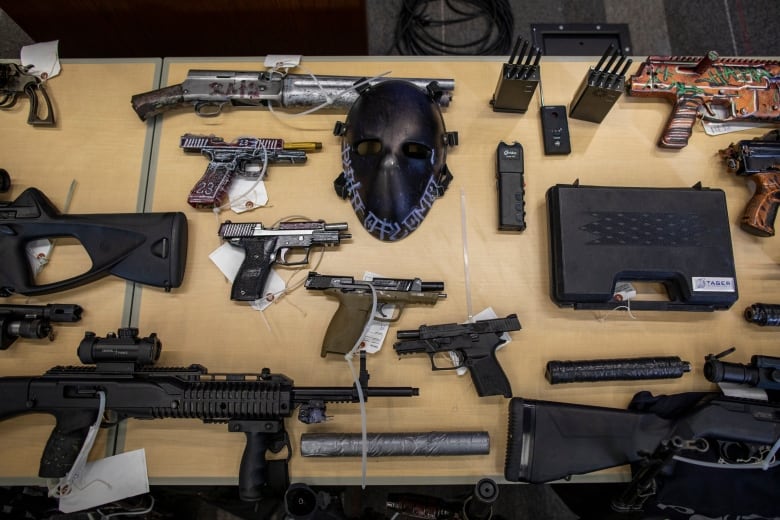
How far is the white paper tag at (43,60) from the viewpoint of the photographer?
159cm

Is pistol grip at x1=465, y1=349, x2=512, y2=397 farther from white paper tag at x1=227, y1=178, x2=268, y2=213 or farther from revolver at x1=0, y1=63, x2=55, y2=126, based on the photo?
revolver at x1=0, y1=63, x2=55, y2=126

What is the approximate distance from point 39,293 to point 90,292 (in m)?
0.14

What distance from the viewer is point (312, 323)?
136 cm

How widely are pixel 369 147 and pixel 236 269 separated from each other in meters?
0.56

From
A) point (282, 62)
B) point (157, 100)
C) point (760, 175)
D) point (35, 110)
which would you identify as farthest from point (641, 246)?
point (35, 110)

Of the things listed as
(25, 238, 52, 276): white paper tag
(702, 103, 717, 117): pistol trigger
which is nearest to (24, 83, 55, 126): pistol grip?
(25, 238, 52, 276): white paper tag

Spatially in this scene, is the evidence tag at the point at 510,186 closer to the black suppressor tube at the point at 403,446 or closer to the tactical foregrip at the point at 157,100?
the black suppressor tube at the point at 403,446

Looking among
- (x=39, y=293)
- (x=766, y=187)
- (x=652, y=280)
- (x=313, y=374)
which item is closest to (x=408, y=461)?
(x=313, y=374)

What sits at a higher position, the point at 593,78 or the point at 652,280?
the point at 593,78

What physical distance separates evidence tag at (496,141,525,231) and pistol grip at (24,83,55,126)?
1531 millimetres

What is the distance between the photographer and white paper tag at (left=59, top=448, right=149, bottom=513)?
1.24 meters

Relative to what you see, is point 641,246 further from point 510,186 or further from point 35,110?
point 35,110

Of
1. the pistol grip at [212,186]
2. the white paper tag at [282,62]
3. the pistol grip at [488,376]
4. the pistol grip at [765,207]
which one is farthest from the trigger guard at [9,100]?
the pistol grip at [765,207]

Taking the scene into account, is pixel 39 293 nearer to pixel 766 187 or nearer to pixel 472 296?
pixel 472 296
